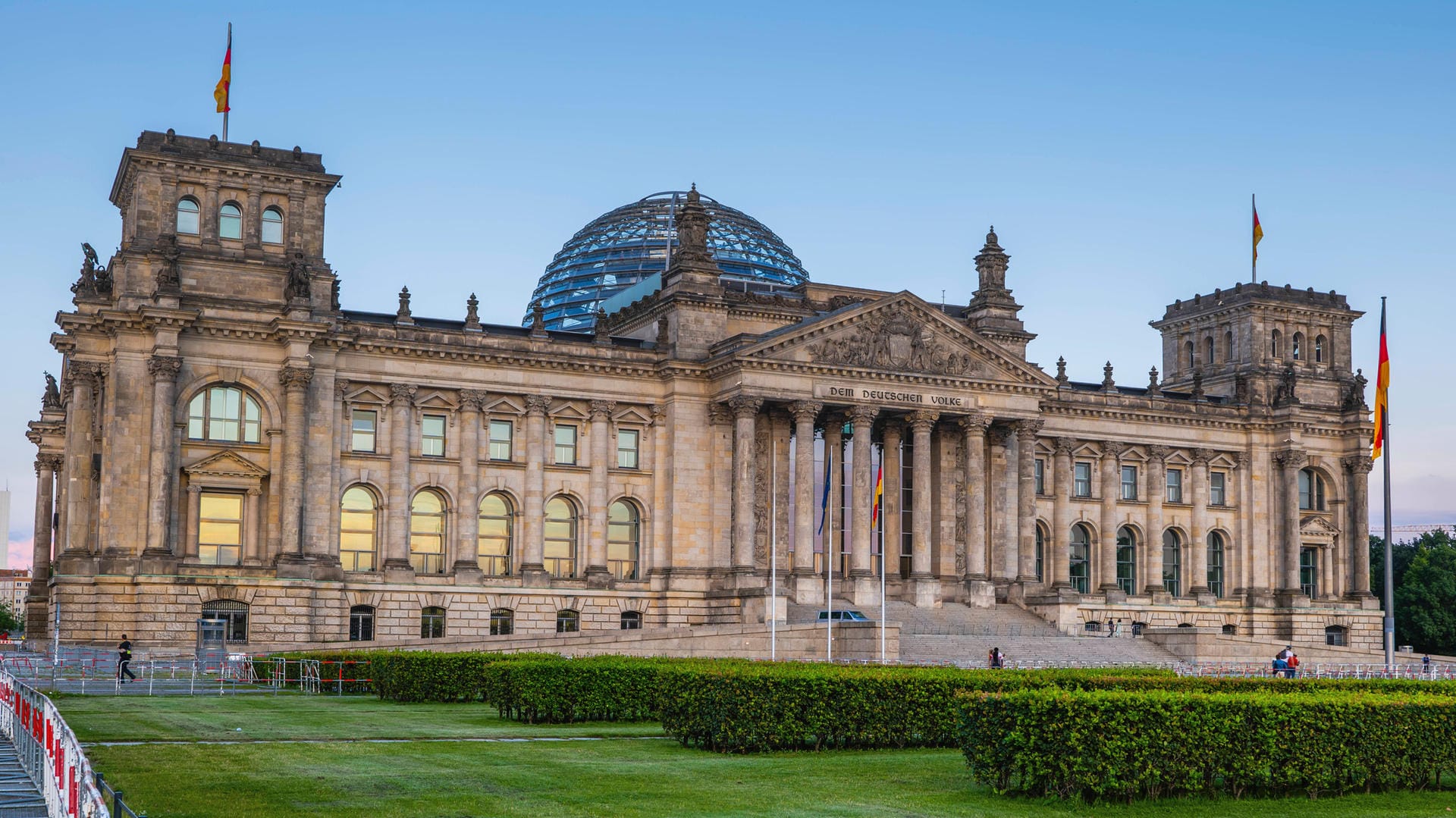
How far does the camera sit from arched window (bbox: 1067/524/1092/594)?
8994 centimetres

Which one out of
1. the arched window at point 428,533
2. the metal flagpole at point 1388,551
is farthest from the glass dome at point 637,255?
the metal flagpole at point 1388,551

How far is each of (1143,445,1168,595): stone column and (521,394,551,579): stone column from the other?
115ft

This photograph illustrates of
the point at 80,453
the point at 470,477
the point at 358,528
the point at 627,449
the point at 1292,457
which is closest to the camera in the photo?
the point at 80,453

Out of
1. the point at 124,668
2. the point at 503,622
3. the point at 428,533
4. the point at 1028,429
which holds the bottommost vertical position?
the point at 124,668

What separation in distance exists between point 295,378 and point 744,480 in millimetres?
20379

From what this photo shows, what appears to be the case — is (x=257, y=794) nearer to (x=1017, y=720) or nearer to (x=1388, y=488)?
(x=1017, y=720)

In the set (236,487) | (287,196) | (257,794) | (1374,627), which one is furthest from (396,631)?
(1374,627)

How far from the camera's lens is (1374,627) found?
307ft

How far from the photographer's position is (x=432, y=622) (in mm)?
71812

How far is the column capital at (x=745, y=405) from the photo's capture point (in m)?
74.3

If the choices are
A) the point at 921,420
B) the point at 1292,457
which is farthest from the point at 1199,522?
the point at 921,420

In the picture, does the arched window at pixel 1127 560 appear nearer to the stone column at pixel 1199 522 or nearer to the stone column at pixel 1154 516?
the stone column at pixel 1154 516

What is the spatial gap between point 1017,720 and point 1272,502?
73.4 m

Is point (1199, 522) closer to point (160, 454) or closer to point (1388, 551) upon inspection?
point (1388, 551)
